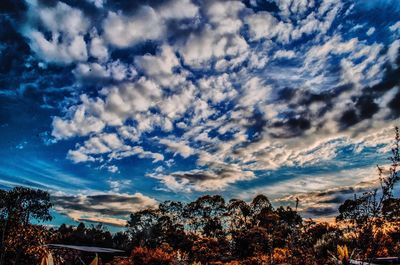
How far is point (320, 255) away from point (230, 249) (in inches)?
517

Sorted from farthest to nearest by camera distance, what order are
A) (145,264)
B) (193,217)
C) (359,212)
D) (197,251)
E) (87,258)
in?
(193,217), (197,251), (87,258), (145,264), (359,212)

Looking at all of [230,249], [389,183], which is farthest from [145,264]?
[230,249]

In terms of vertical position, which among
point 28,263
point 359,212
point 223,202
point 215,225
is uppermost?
point 223,202

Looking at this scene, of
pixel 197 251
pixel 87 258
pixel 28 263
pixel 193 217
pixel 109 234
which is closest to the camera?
pixel 28 263

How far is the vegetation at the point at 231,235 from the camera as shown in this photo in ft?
11.9

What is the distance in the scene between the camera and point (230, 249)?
2588cm

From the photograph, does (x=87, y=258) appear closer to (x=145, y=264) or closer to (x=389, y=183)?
(x=145, y=264)

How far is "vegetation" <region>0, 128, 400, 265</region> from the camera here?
363cm

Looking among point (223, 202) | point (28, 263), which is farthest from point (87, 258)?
point (223, 202)

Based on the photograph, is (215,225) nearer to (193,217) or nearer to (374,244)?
(193,217)

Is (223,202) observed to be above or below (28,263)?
above

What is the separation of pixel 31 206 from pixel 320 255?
37032 millimetres

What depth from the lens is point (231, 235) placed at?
2923cm

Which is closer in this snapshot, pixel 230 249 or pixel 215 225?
pixel 230 249
